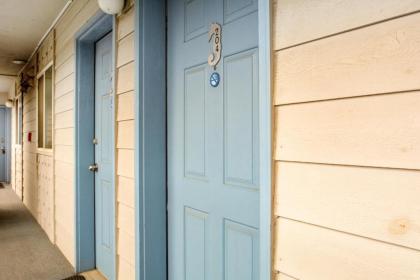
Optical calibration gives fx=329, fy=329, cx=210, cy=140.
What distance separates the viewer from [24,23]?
3.57 metres

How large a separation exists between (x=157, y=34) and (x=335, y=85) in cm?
127

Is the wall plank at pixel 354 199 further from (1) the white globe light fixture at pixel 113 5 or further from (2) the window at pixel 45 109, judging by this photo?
(2) the window at pixel 45 109

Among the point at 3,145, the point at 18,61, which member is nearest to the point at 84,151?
the point at 18,61

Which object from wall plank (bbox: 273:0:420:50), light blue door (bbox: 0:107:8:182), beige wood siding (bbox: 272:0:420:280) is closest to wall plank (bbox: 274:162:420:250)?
beige wood siding (bbox: 272:0:420:280)

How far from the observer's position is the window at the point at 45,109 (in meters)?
4.19

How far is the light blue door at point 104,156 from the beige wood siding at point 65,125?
0.25m

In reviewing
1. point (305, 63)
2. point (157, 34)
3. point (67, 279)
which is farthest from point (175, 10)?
point (67, 279)

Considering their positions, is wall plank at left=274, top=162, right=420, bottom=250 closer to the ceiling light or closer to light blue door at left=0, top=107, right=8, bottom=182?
the ceiling light

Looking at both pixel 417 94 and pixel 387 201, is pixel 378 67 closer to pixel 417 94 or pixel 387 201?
pixel 417 94

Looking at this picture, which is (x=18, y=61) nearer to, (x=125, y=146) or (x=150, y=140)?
(x=125, y=146)

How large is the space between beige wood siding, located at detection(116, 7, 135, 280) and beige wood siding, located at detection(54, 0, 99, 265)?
82 cm

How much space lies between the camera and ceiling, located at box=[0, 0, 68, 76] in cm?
307

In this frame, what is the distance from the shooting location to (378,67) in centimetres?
76

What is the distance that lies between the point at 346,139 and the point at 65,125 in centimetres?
300
